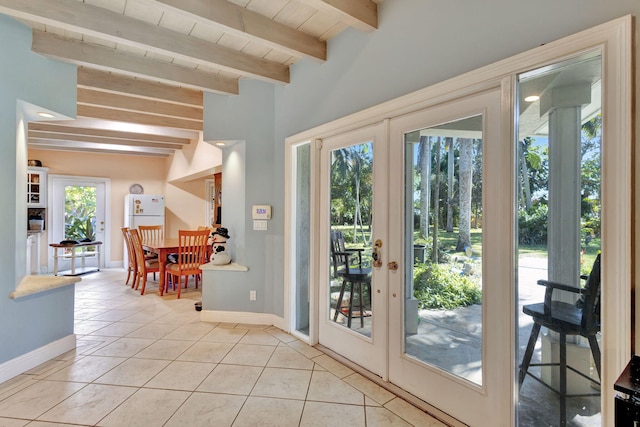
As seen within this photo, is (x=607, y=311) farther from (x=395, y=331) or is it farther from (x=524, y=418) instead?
(x=395, y=331)

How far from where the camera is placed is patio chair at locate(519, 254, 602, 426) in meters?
1.43

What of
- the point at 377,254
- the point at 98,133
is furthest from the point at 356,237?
the point at 98,133

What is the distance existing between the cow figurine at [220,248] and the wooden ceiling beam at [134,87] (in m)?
1.76

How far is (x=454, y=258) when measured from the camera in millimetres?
2021

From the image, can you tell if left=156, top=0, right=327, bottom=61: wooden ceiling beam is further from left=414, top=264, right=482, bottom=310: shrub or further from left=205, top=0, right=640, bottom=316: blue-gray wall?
left=414, top=264, right=482, bottom=310: shrub

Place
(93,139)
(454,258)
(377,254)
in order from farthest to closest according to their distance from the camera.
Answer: (93,139) → (377,254) → (454,258)

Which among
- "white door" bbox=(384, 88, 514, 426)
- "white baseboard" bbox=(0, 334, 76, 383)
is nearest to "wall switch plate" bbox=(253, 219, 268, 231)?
"white door" bbox=(384, 88, 514, 426)

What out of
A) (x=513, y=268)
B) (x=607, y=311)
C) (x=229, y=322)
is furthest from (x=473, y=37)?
(x=229, y=322)

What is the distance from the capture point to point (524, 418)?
1.63 metres

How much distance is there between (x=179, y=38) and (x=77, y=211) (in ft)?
21.2

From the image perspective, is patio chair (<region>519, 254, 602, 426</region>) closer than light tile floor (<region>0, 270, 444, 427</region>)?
Yes

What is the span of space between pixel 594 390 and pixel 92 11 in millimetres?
3897

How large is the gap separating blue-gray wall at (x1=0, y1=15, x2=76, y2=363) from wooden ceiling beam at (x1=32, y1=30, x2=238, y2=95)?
13 cm

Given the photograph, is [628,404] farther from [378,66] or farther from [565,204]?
[378,66]
